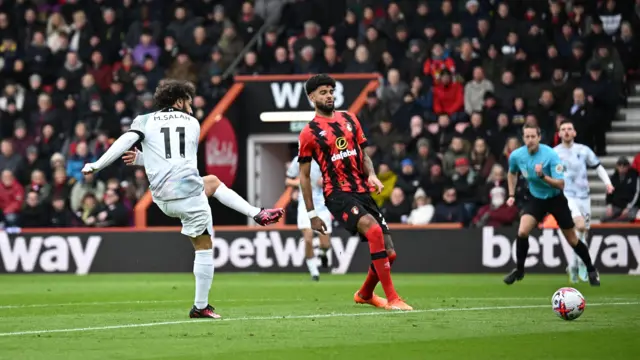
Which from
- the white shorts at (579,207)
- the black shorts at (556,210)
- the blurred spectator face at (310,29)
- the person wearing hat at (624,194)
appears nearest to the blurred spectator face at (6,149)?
the blurred spectator face at (310,29)

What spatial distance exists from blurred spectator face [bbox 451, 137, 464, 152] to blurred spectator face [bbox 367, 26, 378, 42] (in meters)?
3.45

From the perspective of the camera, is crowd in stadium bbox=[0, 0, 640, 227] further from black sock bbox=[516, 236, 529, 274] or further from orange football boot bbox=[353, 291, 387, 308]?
orange football boot bbox=[353, 291, 387, 308]

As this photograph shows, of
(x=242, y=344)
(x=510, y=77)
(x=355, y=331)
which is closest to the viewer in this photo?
(x=242, y=344)

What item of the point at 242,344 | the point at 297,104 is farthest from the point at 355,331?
the point at 297,104

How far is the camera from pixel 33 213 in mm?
26547

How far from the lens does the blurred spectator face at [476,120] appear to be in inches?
975

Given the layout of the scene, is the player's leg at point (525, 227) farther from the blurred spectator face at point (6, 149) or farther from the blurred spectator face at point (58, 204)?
the blurred spectator face at point (6, 149)

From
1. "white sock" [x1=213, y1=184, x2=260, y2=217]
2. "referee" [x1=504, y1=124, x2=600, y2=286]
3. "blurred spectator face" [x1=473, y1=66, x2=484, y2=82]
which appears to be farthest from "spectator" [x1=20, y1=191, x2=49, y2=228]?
"white sock" [x1=213, y1=184, x2=260, y2=217]

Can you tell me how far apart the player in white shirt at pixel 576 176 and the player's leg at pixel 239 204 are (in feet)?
27.2

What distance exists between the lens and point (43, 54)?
29.9m

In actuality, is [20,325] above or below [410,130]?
below

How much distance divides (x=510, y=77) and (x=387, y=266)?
42.3 feet

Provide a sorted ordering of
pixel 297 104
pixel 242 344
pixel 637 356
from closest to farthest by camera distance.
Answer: pixel 637 356
pixel 242 344
pixel 297 104

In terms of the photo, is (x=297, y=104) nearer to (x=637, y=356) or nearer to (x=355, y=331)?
(x=355, y=331)
